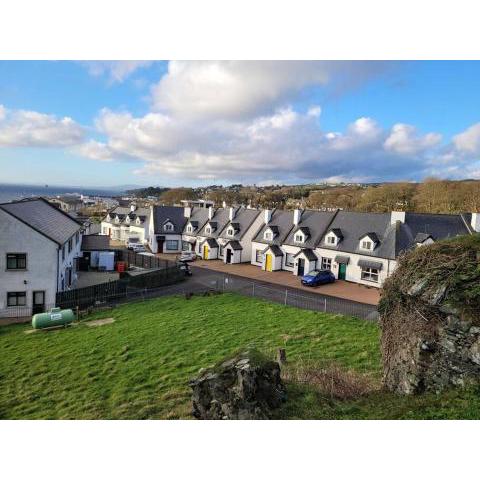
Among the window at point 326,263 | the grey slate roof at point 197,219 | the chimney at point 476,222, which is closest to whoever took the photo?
the chimney at point 476,222

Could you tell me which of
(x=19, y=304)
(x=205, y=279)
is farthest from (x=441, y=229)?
(x=19, y=304)

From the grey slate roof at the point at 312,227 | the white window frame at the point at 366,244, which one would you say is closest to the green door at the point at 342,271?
the white window frame at the point at 366,244

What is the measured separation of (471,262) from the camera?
26.8 feet

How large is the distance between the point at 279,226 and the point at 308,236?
4.04 metres

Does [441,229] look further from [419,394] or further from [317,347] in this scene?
[419,394]

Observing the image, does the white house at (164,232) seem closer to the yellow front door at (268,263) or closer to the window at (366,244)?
the yellow front door at (268,263)

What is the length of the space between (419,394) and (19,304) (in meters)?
23.2

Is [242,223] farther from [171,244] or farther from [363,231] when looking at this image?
[363,231]

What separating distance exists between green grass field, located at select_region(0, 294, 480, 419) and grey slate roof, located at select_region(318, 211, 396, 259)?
35.1 ft

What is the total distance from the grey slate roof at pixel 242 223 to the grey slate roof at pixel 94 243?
12.6 metres

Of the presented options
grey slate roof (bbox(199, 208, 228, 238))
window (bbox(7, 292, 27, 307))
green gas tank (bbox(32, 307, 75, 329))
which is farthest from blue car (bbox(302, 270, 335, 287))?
window (bbox(7, 292, 27, 307))

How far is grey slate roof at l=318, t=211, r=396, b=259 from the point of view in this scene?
2723cm

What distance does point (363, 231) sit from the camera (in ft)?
96.9

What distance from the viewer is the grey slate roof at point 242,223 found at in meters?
37.5
